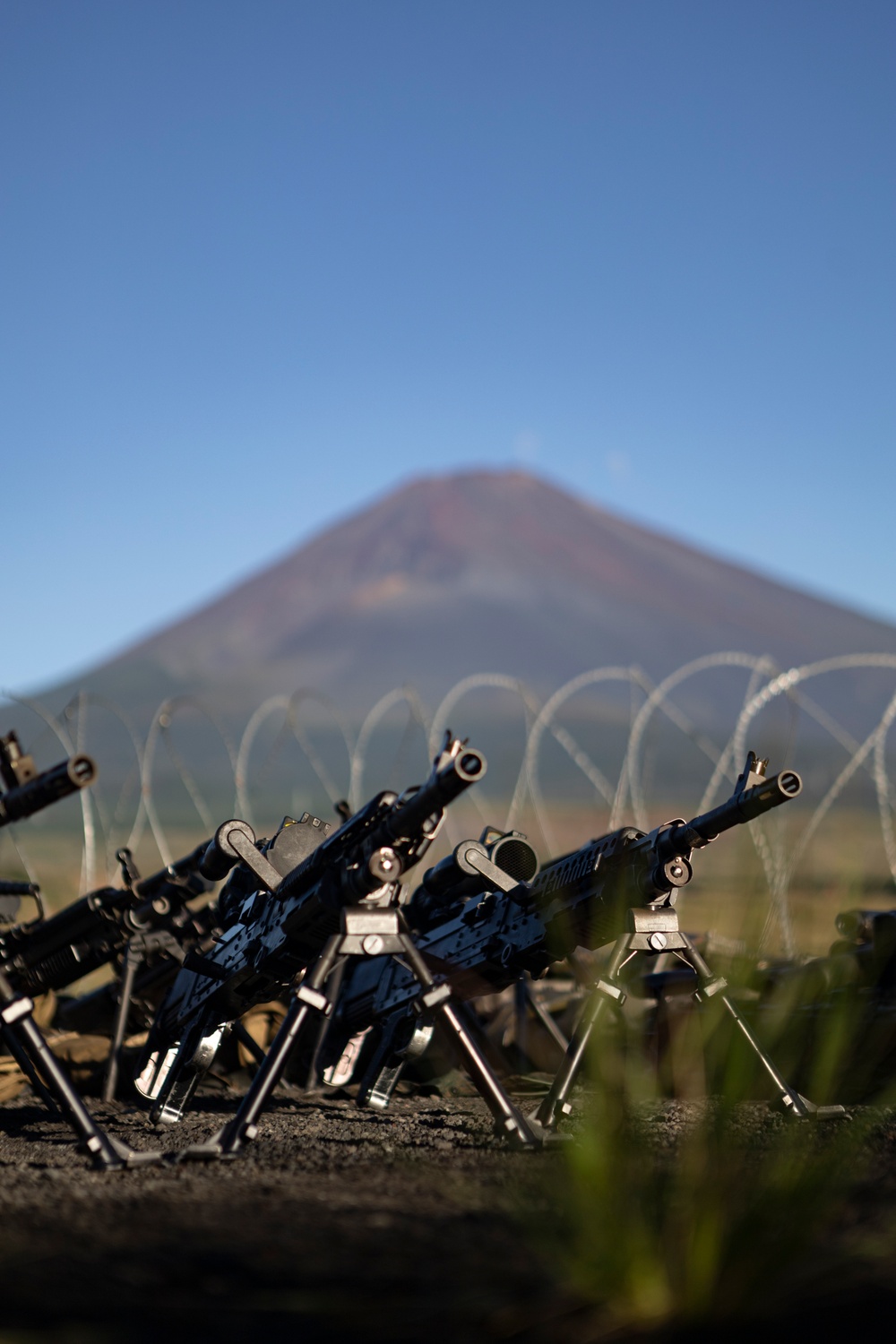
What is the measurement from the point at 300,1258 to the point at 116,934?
618cm

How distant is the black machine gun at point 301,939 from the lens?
630cm

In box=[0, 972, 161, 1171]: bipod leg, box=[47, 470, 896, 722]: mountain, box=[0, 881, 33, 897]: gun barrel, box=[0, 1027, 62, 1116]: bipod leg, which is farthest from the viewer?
box=[47, 470, 896, 722]: mountain

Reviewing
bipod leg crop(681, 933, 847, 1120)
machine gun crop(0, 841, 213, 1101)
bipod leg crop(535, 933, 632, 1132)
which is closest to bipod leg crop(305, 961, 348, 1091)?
machine gun crop(0, 841, 213, 1101)

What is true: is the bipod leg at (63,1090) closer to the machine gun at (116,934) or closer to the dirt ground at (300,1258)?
the dirt ground at (300,1258)

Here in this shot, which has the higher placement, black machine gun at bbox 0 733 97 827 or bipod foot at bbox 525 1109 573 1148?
black machine gun at bbox 0 733 97 827

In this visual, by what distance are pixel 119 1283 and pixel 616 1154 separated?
1.62 meters

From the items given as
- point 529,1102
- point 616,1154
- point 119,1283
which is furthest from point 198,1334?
point 529,1102

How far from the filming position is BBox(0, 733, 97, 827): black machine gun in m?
5.74

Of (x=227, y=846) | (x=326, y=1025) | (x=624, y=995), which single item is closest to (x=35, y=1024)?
(x=227, y=846)

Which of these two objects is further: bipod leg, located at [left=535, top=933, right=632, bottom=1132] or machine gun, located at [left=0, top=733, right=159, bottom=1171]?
bipod leg, located at [left=535, top=933, right=632, bottom=1132]

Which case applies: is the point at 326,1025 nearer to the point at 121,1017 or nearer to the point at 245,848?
the point at 121,1017

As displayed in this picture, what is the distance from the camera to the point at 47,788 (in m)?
5.92

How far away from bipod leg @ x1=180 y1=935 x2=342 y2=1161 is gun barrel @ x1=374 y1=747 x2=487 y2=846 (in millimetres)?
615

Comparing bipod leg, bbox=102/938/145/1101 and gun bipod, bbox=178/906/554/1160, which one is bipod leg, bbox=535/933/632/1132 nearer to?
gun bipod, bbox=178/906/554/1160
